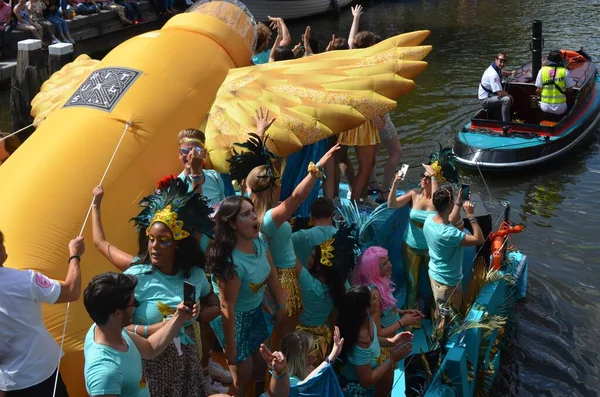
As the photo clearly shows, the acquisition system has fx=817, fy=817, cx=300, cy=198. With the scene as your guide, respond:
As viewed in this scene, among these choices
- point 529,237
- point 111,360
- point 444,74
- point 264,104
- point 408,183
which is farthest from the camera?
point 444,74

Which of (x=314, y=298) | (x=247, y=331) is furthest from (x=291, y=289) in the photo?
(x=247, y=331)

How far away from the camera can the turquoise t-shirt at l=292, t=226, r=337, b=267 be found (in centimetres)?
548

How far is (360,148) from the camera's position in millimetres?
7551

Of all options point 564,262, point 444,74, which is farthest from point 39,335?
point 444,74

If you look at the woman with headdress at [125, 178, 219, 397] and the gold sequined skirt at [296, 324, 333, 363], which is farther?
the gold sequined skirt at [296, 324, 333, 363]

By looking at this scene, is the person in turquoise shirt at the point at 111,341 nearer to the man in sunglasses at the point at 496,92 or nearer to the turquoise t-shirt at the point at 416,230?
the turquoise t-shirt at the point at 416,230

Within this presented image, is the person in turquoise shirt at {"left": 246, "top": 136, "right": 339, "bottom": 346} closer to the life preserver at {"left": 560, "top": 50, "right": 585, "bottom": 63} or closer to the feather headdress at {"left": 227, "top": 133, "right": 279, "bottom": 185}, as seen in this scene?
the feather headdress at {"left": 227, "top": 133, "right": 279, "bottom": 185}

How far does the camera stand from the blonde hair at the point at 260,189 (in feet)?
16.6

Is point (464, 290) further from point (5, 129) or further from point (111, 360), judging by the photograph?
point (5, 129)

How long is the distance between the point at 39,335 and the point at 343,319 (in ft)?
5.66

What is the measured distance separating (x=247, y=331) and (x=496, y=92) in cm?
842

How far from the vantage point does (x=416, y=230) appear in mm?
6781

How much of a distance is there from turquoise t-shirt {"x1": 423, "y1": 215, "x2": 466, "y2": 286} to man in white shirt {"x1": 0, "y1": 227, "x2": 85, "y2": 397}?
10.3 ft

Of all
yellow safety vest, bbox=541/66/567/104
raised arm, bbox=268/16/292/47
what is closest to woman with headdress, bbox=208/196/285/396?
raised arm, bbox=268/16/292/47
